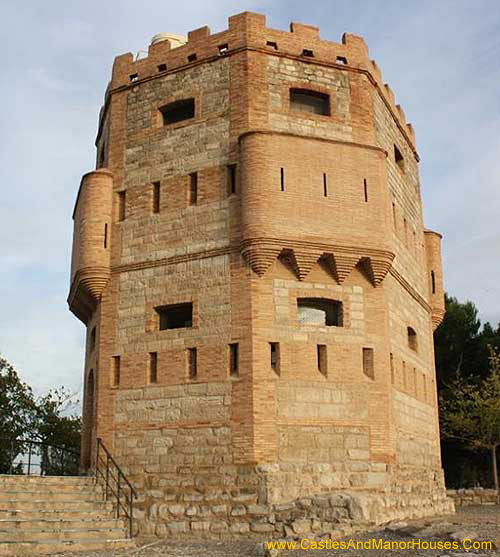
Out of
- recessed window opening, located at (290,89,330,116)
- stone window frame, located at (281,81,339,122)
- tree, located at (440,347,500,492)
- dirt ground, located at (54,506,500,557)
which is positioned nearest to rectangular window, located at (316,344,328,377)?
dirt ground, located at (54,506,500,557)

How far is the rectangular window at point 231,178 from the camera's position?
17.2 metres

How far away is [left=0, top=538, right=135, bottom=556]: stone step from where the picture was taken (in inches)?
500

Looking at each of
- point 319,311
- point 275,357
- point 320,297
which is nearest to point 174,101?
point 320,297

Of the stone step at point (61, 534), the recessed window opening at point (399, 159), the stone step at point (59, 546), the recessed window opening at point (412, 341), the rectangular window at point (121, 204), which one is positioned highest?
the recessed window opening at point (399, 159)

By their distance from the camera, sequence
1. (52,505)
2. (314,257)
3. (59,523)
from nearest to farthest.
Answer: (59,523) < (52,505) < (314,257)

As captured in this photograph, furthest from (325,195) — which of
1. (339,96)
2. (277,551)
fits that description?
(277,551)

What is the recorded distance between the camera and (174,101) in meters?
18.5

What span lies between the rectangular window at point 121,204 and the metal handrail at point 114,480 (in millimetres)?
5441

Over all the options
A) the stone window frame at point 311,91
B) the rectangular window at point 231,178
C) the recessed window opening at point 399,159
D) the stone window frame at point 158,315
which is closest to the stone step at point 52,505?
the stone window frame at point 158,315

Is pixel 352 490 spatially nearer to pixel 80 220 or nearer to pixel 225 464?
pixel 225 464

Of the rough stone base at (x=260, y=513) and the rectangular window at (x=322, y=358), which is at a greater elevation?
the rectangular window at (x=322, y=358)

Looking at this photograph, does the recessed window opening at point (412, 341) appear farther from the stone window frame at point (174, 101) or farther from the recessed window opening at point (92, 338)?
the recessed window opening at point (92, 338)

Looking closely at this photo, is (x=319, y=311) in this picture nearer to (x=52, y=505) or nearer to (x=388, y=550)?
(x=388, y=550)

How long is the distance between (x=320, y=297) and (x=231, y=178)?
138 inches
